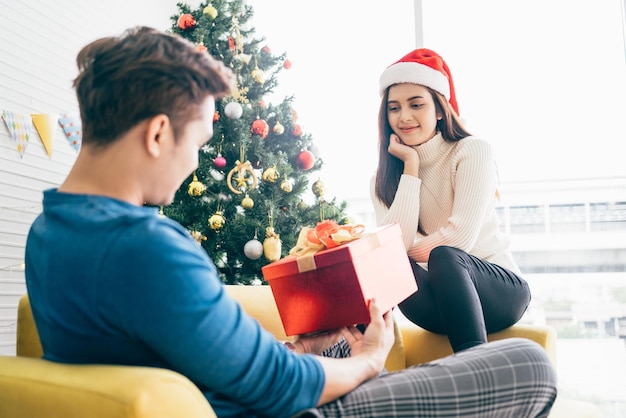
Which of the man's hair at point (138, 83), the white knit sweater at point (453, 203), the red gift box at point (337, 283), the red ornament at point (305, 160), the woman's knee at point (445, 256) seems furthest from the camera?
the red ornament at point (305, 160)

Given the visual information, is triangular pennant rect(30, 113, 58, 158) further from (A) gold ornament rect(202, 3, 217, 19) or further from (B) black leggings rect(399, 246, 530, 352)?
(B) black leggings rect(399, 246, 530, 352)

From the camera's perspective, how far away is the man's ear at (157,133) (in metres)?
0.90

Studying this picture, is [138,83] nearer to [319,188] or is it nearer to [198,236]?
[198,236]

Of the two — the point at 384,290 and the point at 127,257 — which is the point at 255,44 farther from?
the point at 127,257

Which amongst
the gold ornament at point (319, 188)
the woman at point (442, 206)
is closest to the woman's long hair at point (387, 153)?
the woman at point (442, 206)

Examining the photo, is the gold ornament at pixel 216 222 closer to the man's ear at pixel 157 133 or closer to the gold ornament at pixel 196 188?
the gold ornament at pixel 196 188

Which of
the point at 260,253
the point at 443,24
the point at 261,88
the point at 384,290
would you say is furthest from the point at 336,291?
the point at 443,24

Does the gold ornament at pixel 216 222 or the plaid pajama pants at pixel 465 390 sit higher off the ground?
the plaid pajama pants at pixel 465 390

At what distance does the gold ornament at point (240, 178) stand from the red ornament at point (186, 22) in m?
0.69

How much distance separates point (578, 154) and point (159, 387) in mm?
3113

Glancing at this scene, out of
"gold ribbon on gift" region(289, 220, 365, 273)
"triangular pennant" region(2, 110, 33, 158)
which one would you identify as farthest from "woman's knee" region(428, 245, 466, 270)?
"triangular pennant" region(2, 110, 33, 158)

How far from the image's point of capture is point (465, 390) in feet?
3.16

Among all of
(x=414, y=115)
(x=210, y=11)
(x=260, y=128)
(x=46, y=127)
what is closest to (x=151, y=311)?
(x=414, y=115)

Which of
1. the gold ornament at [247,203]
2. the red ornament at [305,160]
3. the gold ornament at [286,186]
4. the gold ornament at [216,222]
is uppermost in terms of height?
the red ornament at [305,160]
